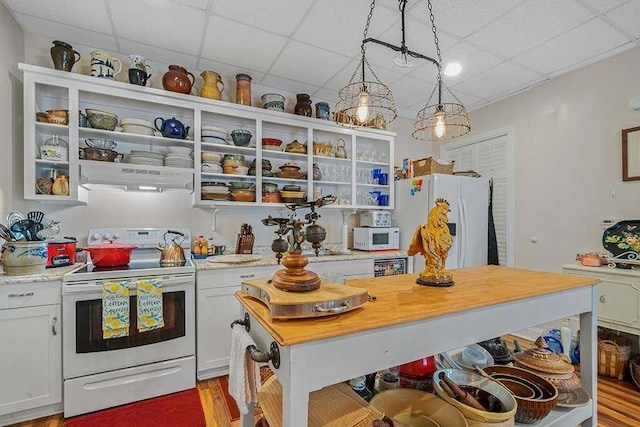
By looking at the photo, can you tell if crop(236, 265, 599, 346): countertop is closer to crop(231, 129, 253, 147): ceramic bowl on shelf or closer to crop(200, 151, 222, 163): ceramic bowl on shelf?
crop(200, 151, 222, 163): ceramic bowl on shelf

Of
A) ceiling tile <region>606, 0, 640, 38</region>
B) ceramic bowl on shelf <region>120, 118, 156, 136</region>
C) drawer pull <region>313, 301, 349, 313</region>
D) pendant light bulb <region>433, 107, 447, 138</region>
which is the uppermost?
ceiling tile <region>606, 0, 640, 38</region>

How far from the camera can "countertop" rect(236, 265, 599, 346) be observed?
0.87 meters

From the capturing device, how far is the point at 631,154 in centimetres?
256

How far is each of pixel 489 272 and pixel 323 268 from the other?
1.52m

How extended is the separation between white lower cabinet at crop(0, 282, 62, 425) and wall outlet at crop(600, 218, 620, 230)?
4.36 meters

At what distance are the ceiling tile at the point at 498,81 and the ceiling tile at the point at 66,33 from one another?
337cm

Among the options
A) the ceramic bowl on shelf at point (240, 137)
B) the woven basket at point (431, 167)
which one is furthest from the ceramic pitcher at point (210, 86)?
the woven basket at point (431, 167)

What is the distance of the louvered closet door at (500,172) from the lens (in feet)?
11.7

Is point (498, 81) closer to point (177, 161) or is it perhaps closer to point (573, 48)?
point (573, 48)

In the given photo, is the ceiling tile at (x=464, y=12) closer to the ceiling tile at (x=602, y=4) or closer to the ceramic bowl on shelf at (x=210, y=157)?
the ceiling tile at (x=602, y=4)

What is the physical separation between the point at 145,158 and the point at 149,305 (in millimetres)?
1227

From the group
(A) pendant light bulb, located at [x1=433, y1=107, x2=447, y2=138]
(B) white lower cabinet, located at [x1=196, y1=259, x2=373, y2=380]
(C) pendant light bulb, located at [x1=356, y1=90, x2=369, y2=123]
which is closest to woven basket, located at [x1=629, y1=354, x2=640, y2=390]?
(A) pendant light bulb, located at [x1=433, y1=107, x2=447, y2=138]

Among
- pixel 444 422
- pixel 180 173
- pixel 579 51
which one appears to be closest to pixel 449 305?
pixel 444 422

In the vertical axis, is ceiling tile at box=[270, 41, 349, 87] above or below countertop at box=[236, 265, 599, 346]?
above
